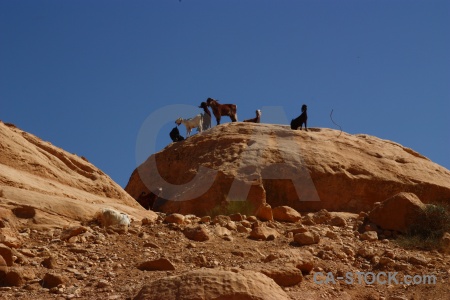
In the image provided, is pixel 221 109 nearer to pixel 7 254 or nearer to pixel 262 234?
pixel 262 234

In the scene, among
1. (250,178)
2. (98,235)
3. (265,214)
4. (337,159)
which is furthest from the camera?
(337,159)

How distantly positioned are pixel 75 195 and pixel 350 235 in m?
4.70

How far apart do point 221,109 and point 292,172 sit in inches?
242

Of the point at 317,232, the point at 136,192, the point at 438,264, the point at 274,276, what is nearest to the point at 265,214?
the point at 317,232

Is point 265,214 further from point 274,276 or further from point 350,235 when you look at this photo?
point 274,276

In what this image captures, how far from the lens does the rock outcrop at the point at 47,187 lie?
9766 mm

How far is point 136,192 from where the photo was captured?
732 inches

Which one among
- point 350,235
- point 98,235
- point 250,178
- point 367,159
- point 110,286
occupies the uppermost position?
point 367,159

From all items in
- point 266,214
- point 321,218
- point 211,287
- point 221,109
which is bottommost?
point 211,287

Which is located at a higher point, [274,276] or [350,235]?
[350,235]

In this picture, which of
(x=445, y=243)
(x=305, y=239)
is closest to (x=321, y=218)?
(x=445, y=243)

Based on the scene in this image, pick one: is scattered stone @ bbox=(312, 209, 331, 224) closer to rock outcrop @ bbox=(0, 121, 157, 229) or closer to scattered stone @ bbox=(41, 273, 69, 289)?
rock outcrop @ bbox=(0, 121, 157, 229)

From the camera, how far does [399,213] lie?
453 inches

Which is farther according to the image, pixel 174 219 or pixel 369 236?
pixel 369 236
